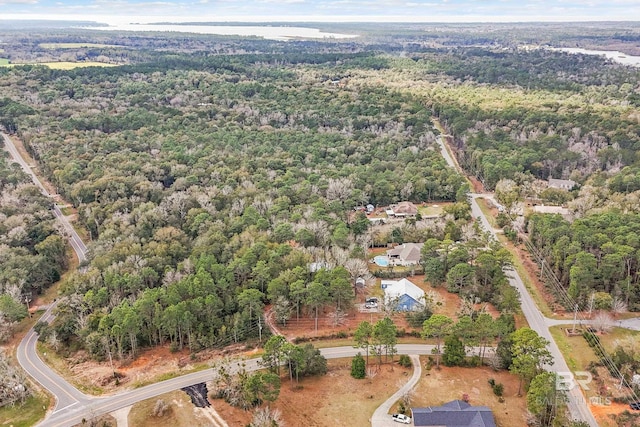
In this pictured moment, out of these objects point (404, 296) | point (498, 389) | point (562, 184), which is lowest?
point (498, 389)

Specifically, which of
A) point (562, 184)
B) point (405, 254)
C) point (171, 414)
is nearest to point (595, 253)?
point (405, 254)

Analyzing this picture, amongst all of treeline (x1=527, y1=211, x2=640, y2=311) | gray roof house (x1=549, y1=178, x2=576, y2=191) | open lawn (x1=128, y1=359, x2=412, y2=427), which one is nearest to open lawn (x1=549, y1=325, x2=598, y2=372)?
treeline (x1=527, y1=211, x2=640, y2=311)

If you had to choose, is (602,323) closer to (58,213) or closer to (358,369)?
(358,369)

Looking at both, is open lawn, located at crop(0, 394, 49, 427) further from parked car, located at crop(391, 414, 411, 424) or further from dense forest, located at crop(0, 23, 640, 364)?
parked car, located at crop(391, 414, 411, 424)

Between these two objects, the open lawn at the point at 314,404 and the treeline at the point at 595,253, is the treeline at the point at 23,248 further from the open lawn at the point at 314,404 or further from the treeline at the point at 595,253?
the treeline at the point at 595,253

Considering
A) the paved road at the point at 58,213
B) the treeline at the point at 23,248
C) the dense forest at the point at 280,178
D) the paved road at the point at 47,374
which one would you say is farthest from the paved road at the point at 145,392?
the paved road at the point at 58,213

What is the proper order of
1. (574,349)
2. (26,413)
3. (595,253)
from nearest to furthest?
1. (26,413)
2. (574,349)
3. (595,253)
